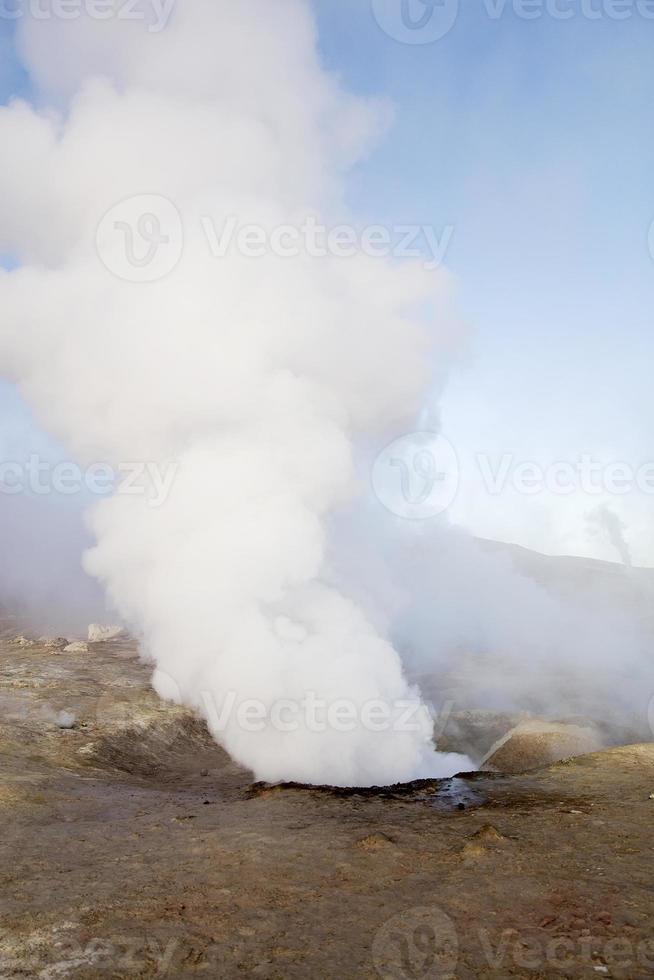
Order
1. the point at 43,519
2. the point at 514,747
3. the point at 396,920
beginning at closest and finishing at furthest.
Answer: the point at 396,920
the point at 514,747
the point at 43,519

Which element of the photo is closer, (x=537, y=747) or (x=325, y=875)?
(x=325, y=875)

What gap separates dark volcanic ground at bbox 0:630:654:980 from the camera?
16.7 feet

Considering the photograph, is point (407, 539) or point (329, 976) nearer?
point (329, 976)

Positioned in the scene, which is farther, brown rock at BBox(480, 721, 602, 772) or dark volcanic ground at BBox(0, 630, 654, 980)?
brown rock at BBox(480, 721, 602, 772)

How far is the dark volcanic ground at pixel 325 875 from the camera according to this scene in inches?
201

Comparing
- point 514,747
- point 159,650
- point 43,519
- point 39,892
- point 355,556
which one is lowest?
point 39,892

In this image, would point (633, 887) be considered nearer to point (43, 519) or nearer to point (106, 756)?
point (106, 756)

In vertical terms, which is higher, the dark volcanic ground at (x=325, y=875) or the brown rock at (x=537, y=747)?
the brown rock at (x=537, y=747)

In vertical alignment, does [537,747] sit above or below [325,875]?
above

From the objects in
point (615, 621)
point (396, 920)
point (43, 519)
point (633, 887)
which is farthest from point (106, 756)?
point (43, 519)

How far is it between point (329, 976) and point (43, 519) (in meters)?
58.8

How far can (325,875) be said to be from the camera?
6.80m

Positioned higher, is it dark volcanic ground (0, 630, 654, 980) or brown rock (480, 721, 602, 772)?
brown rock (480, 721, 602, 772)

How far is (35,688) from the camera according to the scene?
17125 millimetres
